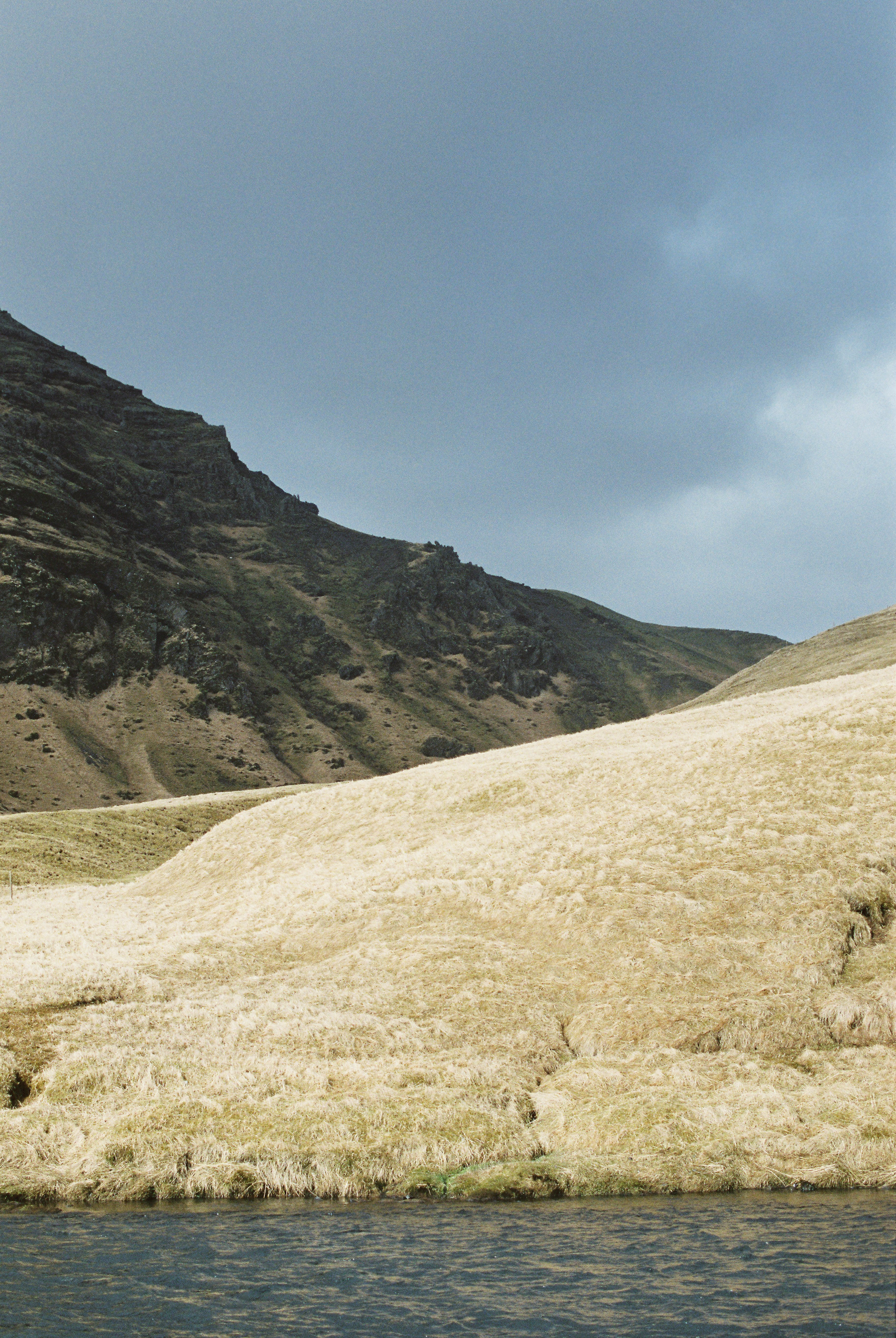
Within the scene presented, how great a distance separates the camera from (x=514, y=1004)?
2545 cm

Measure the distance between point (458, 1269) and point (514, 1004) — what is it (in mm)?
12646

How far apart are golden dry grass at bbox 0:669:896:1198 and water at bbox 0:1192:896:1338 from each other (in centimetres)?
155

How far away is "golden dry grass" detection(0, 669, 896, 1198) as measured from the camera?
17953 millimetres

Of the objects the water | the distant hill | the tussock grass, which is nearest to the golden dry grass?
the water

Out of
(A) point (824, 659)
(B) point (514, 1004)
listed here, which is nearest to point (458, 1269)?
(B) point (514, 1004)

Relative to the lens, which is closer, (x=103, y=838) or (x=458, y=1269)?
(x=458, y=1269)

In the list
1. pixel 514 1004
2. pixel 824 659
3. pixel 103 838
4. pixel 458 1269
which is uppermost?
pixel 824 659

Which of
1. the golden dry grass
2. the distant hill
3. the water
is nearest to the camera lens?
the water

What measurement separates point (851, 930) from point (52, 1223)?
22466 millimetres

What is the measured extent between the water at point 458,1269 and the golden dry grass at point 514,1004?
155cm

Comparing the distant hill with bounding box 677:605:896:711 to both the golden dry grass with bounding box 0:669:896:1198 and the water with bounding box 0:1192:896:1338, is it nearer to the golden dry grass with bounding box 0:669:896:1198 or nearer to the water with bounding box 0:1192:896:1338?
the golden dry grass with bounding box 0:669:896:1198

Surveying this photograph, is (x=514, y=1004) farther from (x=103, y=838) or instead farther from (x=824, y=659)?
(x=824, y=659)

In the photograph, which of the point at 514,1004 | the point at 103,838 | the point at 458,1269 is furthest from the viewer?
the point at 103,838

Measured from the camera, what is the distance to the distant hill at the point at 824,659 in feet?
353
